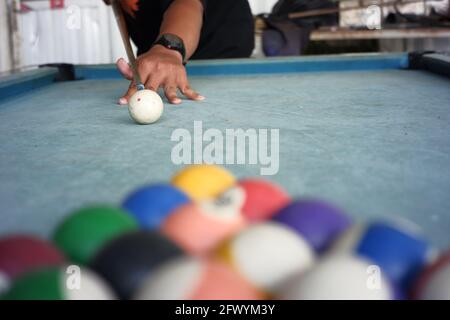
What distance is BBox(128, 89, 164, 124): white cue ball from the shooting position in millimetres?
1539

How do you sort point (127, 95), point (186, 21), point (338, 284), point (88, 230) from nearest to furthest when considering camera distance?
point (338, 284), point (88, 230), point (127, 95), point (186, 21)

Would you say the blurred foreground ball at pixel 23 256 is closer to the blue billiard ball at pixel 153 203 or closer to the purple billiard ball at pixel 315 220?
the blue billiard ball at pixel 153 203

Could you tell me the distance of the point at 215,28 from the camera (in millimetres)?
3193

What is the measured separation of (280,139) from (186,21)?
1203 millimetres

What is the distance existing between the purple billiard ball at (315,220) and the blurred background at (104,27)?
185 inches

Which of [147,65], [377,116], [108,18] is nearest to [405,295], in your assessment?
[377,116]

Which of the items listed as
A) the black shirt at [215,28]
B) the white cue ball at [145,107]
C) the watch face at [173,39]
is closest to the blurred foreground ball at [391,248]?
the white cue ball at [145,107]

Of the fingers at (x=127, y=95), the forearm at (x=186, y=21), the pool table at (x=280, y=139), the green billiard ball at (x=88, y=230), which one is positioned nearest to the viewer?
the green billiard ball at (x=88, y=230)

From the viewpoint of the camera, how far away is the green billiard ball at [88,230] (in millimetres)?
659

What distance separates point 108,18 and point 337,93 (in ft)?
14.7

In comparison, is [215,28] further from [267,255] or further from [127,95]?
[267,255]

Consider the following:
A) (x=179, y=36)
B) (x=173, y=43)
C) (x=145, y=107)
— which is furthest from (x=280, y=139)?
(x=179, y=36)
